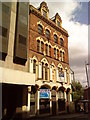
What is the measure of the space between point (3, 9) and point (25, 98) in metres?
11.0

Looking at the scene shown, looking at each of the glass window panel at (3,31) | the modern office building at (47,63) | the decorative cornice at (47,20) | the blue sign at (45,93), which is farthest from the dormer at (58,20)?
the glass window panel at (3,31)

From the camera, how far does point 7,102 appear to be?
57.4 ft

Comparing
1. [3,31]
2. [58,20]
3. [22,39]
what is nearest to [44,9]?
[58,20]

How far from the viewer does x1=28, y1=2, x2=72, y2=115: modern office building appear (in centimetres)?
2041

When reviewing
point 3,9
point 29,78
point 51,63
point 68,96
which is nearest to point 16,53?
point 29,78

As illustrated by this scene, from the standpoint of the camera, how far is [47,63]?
22797 mm

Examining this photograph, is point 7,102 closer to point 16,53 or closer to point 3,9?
point 16,53

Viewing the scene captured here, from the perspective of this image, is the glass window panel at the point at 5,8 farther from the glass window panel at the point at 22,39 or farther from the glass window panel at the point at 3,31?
the glass window panel at the point at 22,39

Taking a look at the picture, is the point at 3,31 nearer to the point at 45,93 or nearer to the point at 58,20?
the point at 45,93

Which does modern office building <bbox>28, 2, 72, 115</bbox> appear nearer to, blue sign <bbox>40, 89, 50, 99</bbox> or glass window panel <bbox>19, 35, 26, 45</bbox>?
blue sign <bbox>40, 89, 50, 99</bbox>

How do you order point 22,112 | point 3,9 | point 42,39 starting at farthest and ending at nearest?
1. point 42,39
2. point 22,112
3. point 3,9

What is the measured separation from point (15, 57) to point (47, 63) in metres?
7.27

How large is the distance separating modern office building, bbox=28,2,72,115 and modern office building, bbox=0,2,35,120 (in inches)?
79.0

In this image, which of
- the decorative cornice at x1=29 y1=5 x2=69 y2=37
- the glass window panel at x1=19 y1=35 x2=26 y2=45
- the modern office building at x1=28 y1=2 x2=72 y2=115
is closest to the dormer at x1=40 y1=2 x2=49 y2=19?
the modern office building at x1=28 y1=2 x2=72 y2=115
